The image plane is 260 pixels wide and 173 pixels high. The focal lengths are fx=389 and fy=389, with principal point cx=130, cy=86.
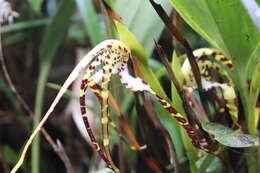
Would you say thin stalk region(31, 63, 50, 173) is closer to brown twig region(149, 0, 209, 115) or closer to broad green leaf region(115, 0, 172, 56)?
broad green leaf region(115, 0, 172, 56)

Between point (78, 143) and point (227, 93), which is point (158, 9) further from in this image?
point (78, 143)

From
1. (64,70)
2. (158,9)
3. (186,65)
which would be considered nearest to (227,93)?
(186,65)

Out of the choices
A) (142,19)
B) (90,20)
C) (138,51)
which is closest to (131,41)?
(138,51)

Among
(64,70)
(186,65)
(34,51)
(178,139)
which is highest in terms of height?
(34,51)

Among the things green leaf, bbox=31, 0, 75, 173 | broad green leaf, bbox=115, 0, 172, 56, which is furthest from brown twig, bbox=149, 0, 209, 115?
green leaf, bbox=31, 0, 75, 173

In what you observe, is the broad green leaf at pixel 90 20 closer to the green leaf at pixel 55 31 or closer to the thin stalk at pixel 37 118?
the green leaf at pixel 55 31

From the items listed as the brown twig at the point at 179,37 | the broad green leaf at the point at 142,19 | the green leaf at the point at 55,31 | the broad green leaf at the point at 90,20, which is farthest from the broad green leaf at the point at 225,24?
the green leaf at the point at 55,31

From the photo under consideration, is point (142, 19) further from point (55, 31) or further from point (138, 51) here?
point (55, 31)
